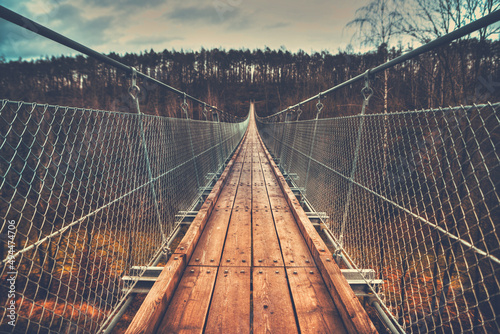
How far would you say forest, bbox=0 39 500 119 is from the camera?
16.5 feet

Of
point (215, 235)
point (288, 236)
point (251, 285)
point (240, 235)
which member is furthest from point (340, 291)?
point (215, 235)

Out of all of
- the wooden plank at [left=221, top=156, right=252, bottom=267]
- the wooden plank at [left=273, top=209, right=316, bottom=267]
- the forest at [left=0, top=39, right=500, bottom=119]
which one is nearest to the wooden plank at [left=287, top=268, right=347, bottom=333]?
the wooden plank at [left=273, top=209, right=316, bottom=267]

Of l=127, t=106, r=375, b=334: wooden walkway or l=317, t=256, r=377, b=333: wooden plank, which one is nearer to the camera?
l=317, t=256, r=377, b=333: wooden plank

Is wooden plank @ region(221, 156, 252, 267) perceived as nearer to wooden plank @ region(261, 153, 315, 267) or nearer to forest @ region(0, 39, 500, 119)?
wooden plank @ region(261, 153, 315, 267)

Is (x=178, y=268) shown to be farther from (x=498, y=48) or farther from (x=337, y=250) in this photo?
(x=498, y=48)

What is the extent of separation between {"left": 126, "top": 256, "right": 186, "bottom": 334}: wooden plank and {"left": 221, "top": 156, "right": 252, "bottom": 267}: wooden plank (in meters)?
0.47

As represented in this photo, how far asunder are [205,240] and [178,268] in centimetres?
68

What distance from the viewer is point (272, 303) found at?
188 centimetres

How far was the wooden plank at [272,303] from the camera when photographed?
170cm

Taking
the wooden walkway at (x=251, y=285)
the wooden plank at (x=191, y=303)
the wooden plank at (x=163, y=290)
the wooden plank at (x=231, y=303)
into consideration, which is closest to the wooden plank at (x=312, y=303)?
the wooden walkway at (x=251, y=285)

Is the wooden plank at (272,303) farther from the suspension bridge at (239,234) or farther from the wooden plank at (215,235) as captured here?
the wooden plank at (215,235)

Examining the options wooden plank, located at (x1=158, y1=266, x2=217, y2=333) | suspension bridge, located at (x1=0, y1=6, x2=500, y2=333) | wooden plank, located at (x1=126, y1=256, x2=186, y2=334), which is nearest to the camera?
suspension bridge, located at (x1=0, y1=6, x2=500, y2=333)

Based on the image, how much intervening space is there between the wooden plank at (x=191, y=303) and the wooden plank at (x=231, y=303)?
6 cm

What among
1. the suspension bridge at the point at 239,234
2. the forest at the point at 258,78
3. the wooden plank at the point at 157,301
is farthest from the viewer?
the forest at the point at 258,78
